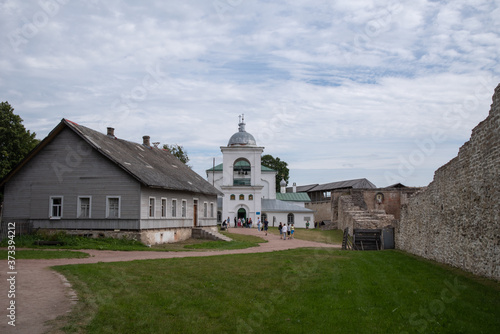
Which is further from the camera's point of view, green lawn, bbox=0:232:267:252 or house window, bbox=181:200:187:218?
house window, bbox=181:200:187:218

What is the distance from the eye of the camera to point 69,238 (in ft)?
83.0

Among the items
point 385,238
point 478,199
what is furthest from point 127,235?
point 478,199

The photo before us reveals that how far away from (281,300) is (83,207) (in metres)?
20.6

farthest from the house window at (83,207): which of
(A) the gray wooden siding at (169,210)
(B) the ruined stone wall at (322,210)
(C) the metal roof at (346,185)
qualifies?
(C) the metal roof at (346,185)

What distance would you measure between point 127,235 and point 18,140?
1679cm

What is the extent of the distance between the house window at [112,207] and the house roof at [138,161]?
6.99 ft

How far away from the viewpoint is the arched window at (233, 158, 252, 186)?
62.8 metres

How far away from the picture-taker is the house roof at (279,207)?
213ft

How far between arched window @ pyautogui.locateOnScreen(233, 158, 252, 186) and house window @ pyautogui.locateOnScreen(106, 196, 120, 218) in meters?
35.4

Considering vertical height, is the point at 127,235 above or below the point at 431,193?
below

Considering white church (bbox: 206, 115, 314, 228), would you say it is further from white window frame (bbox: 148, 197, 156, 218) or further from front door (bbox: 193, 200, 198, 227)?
white window frame (bbox: 148, 197, 156, 218)

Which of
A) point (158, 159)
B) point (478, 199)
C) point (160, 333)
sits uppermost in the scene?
point (158, 159)

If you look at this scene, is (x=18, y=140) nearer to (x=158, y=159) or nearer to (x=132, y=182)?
(x=158, y=159)

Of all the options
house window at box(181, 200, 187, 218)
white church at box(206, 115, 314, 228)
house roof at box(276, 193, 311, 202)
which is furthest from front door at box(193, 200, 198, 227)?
house roof at box(276, 193, 311, 202)
